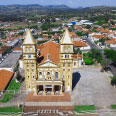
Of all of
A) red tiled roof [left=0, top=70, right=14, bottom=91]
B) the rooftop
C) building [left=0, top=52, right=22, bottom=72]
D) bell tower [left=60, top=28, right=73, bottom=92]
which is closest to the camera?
bell tower [left=60, top=28, right=73, bottom=92]

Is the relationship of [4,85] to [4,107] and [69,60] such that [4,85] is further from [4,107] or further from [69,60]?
[69,60]

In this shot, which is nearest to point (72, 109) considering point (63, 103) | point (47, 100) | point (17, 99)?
point (63, 103)

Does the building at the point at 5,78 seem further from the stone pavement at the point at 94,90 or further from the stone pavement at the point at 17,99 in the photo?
the stone pavement at the point at 94,90

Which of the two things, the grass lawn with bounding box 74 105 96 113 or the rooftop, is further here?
the rooftop

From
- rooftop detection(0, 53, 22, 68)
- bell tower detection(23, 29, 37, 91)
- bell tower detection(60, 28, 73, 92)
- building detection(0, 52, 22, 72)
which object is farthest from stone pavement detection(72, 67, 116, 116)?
rooftop detection(0, 53, 22, 68)

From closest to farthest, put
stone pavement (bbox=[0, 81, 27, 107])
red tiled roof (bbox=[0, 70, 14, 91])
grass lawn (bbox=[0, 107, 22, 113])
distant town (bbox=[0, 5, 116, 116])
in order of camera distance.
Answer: grass lawn (bbox=[0, 107, 22, 113]) → distant town (bbox=[0, 5, 116, 116]) → stone pavement (bbox=[0, 81, 27, 107]) → red tiled roof (bbox=[0, 70, 14, 91])

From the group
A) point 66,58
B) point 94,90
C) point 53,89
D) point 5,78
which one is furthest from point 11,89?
point 94,90

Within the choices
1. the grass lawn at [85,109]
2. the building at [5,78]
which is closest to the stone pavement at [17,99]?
the building at [5,78]

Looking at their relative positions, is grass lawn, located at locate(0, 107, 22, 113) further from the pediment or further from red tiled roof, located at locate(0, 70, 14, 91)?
the pediment

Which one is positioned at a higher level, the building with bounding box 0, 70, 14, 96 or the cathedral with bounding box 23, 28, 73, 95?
the cathedral with bounding box 23, 28, 73, 95
